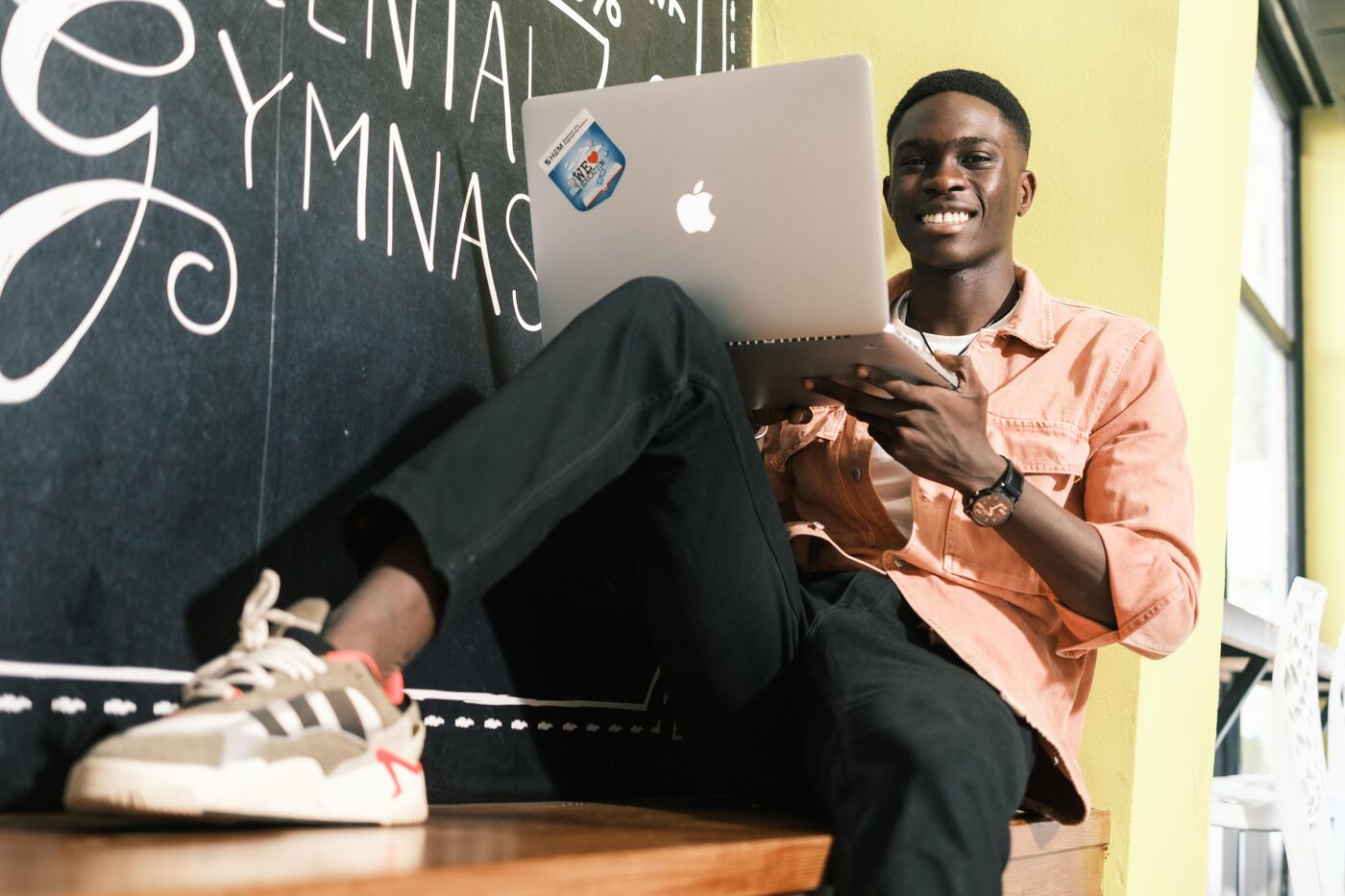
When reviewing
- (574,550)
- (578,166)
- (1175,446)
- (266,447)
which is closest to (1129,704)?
(1175,446)

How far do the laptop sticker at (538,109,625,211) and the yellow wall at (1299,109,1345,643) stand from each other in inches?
175

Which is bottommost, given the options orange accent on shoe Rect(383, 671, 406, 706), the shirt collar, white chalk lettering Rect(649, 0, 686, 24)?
orange accent on shoe Rect(383, 671, 406, 706)

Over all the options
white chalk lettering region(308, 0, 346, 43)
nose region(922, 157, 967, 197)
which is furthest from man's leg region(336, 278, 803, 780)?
nose region(922, 157, 967, 197)

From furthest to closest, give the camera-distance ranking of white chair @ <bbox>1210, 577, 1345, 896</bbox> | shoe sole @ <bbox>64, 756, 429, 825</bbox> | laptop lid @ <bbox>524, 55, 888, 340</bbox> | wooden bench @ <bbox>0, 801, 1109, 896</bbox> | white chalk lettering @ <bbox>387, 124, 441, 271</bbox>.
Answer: white chair @ <bbox>1210, 577, 1345, 896</bbox>, white chalk lettering @ <bbox>387, 124, 441, 271</bbox>, laptop lid @ <bbox>524, 55, 888, 340</bbox>, shoe sole @ <bbox>64, 756, 429, 825</bbox>, wooden bench @ <bbox>0, 801, 1109, 896</bbox>

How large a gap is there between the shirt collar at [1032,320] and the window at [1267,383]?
8.90ft

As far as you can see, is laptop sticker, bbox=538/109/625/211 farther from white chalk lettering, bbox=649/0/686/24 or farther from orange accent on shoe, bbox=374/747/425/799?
white chalk lettering, bbox=649/0/686/24

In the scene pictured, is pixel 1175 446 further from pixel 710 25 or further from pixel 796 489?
pixel 710 25

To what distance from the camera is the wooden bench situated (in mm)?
625

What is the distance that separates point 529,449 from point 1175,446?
0.74 meters

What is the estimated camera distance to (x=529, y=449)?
988mm

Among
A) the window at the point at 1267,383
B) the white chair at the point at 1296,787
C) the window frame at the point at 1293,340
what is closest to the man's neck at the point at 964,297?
the white chair at the point at 1296,787

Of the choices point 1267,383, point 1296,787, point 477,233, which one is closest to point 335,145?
point 477,233

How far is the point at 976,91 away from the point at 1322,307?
3960mm

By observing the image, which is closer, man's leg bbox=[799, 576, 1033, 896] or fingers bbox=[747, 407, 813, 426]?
man's leg bbox=[799, 576, 1033, 896]
